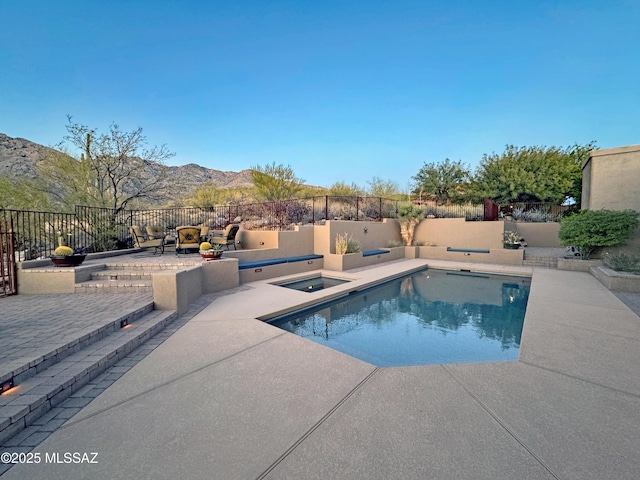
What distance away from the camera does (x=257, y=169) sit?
15641 millimetres

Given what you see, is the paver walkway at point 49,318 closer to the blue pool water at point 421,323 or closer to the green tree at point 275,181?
the blue pool water at point 421,323

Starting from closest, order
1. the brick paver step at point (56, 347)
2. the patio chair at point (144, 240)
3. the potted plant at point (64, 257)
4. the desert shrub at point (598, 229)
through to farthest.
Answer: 1. the brick paver step at point (56, 347)
2. the potted plant at point (64, 257)
3. the desert shrub at point (598, 229)
4. the patio chair at point (144, 240)

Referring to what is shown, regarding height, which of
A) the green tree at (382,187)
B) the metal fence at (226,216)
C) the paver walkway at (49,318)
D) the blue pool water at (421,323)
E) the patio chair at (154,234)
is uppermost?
the green tree at (382,187)

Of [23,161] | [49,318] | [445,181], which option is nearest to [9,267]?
[49,318]

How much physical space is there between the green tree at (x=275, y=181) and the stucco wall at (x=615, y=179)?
41.1 feet

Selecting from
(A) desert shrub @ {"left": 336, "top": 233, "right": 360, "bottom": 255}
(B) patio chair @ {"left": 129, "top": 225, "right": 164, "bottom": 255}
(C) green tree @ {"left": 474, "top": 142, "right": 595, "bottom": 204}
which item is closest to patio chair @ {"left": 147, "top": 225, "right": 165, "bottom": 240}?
(B) patio chair @ {"left": 129, "top": 225, "right": 164, "bottom": 255}

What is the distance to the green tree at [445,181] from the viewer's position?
20031 millimetres

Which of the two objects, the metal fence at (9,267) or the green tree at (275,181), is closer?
the metal fence at (9,267)

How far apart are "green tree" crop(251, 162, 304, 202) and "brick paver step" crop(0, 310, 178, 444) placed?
12210 millimetres

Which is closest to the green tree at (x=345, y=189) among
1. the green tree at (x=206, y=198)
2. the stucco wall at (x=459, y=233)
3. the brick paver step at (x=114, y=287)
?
the stucco wall at (x=459, y=233)

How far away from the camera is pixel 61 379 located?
236 centimetres

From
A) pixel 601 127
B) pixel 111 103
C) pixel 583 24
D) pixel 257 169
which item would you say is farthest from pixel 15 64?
pixel 601 127

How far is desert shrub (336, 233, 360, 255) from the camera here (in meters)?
9.20

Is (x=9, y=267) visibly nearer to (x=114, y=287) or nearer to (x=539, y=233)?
(x=114, y=287)
